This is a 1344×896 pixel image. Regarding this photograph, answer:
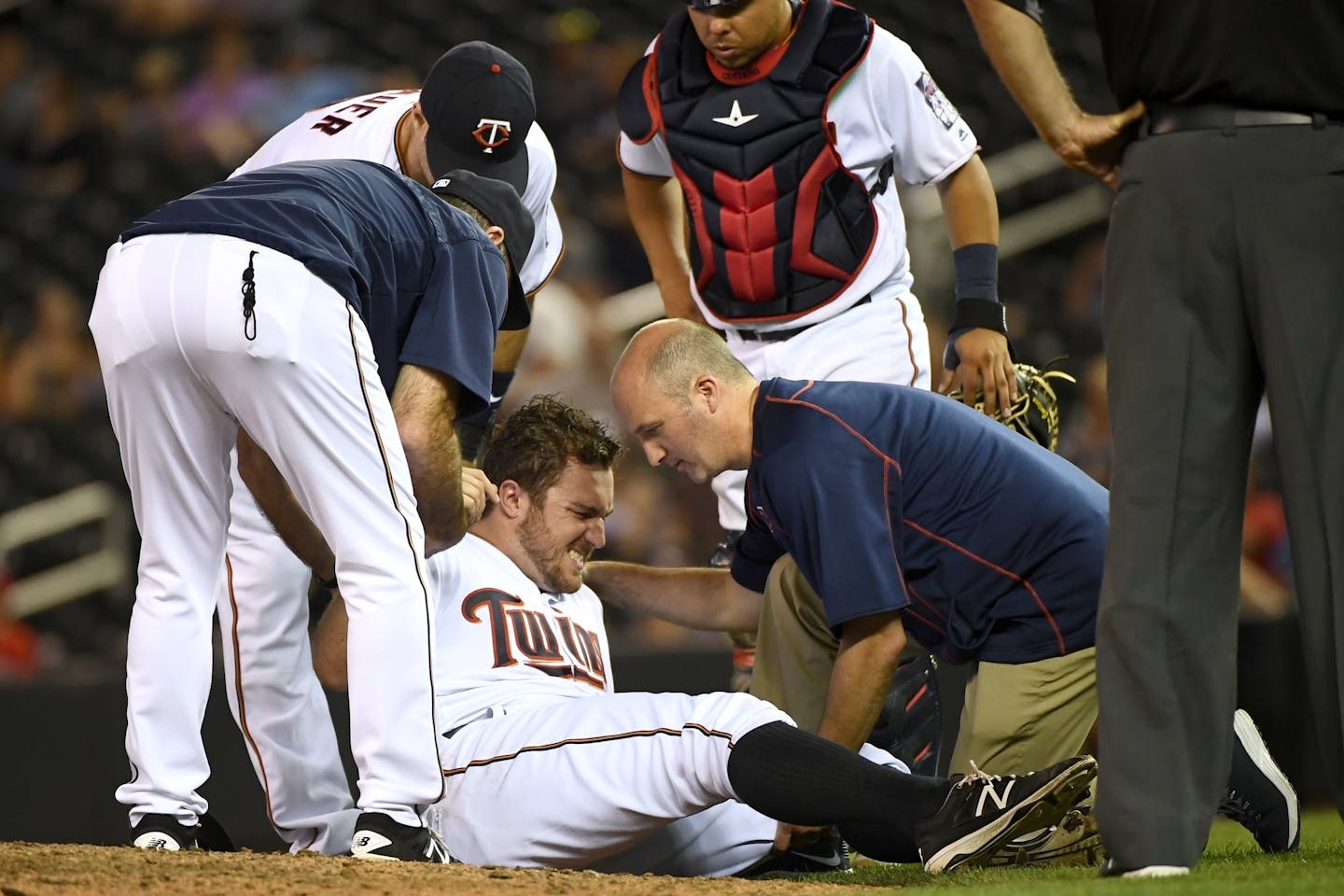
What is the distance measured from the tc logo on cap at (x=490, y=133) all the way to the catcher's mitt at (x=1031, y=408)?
1.30 meters

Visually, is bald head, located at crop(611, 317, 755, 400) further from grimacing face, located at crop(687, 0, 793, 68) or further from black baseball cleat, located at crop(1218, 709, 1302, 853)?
black baseball cleat, located at crop(1218, 709, 1302, 853)

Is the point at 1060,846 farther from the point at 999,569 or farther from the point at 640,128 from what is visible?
the point at 640,128

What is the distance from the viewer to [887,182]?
4281mm

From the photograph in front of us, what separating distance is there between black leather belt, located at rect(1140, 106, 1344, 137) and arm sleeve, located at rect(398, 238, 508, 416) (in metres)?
1.20

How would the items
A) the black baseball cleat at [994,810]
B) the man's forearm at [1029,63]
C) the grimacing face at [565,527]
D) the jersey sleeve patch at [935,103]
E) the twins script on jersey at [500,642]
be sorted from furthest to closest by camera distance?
1. the jersey sleeve patch at [935,103]
2. the grimacing face at [565,527]
3. the twins script on jersey at [500,642]
4. the black baseball cleat at [994,810]
5. the man's forearm at [1029,63]

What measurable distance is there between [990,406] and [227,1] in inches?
216

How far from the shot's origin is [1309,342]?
2.26 meters

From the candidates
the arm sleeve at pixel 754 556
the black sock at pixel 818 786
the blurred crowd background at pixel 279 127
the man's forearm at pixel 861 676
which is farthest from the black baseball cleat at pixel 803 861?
the blurred crowd background at pixel 279 127

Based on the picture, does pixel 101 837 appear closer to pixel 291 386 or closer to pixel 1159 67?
pixel 291 386

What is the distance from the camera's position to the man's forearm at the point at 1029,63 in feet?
7.97

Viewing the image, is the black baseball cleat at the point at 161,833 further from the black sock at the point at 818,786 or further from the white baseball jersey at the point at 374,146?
the white baseball jersey at the point at 374,146

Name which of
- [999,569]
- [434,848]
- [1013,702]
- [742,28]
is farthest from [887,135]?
[434,848]

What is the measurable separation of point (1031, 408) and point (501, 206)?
162 centimetres

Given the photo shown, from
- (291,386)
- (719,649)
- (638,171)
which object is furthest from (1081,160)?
(719,649)
